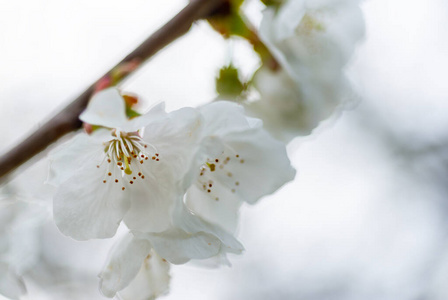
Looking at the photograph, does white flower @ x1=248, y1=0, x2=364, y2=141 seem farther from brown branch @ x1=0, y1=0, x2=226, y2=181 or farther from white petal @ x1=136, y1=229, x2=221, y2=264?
white petal @ x1=136, y1=229, x2=221, y2=264

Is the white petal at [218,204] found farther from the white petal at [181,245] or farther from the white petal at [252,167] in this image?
the white petal at [181,245]

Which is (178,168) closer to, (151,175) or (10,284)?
(151,175)

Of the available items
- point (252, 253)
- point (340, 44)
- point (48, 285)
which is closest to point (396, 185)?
point (252, 253)

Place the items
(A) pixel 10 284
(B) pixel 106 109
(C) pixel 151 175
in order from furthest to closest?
(A) pixel 10 284, (C) pixel 151 175, (B) pixel 106 109

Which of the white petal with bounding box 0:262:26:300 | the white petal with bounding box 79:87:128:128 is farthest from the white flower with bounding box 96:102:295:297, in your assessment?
the white petal with bounding box 0:262:26:300

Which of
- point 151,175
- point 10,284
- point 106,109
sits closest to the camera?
point 106,109

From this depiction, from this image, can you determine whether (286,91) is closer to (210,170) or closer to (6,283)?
(210,170)

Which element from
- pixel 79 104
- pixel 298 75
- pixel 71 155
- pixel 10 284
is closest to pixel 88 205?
pixel 71 155
